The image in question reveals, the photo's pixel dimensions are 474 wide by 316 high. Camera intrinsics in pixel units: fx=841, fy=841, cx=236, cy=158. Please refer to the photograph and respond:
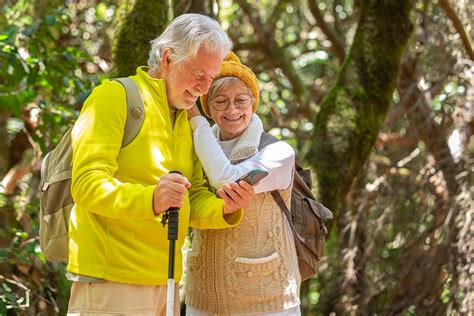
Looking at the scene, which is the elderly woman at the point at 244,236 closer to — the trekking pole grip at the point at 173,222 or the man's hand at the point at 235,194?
the man's hand at the point at 235,194

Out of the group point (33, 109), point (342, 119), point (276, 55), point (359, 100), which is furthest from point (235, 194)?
point (276, 55)

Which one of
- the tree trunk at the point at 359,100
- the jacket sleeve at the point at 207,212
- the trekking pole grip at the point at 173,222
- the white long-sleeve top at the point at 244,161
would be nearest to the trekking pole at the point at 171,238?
the trekking pole grip at the point at 173,222

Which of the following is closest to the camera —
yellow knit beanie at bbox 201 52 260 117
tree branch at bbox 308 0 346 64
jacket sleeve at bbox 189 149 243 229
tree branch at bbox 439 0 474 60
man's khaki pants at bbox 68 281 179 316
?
man's khaki pants at bbox 68 281 179 316

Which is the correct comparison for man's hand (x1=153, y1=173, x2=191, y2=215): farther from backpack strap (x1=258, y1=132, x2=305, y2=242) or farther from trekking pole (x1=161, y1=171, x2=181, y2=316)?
backpack strap (x1=258, y1=132, x2=305, y2=242)

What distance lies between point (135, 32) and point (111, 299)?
7.43 ft

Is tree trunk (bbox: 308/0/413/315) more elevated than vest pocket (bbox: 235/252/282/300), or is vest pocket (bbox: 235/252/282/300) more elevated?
tree trunk (bbox: 308/0/413/315)

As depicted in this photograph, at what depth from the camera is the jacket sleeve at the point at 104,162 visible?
268 cm

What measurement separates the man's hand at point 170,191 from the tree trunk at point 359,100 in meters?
2.45

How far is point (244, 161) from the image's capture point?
10.6 feet

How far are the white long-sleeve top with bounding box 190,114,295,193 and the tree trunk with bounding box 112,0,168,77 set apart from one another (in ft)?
4.71

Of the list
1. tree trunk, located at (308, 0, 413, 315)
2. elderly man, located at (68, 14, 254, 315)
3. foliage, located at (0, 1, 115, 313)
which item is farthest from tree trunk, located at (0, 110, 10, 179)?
elderly man, located at (68, 14, 254, 315)

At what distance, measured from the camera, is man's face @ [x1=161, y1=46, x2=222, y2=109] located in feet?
9.68

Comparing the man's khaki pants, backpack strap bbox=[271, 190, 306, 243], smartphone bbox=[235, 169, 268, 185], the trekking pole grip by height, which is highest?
smartphone bbox=[235, 169, 268, 185]

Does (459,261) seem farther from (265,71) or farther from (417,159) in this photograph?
(265,71)
